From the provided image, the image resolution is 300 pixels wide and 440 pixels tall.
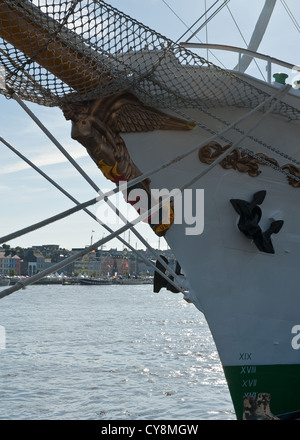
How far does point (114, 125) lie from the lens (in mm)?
6129

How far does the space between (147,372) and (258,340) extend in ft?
38.3

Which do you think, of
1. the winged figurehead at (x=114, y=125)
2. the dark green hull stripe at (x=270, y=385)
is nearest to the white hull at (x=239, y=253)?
the dark green hull stripe at (x=270, y=385)

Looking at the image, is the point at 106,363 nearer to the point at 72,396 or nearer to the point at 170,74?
the point at 72,396

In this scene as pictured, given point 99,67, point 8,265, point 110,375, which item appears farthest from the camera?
point 8,265

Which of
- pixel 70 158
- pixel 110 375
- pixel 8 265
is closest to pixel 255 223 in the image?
pixel 70 158

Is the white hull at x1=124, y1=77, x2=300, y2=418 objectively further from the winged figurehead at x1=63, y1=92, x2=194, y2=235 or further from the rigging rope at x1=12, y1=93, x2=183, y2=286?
the rigging rope at x1=12, y1=93, x2=183, y2=286

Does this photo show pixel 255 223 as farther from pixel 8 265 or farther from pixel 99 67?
pixel 8 265

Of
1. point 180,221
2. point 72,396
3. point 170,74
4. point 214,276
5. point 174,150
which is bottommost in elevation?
point 72,396

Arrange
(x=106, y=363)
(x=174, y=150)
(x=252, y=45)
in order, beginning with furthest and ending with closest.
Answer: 1. (x=106, y=363)
2. (x=252, y=45)
3. (x=174, y=150)

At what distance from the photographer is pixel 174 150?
6.50m

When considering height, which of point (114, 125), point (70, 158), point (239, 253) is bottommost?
point (239, 253)

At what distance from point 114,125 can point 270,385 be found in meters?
3.31

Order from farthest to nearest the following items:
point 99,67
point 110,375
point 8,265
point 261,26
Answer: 1. point 8,265
2. point 110,375
3. point 261,26
4. point 99,67
